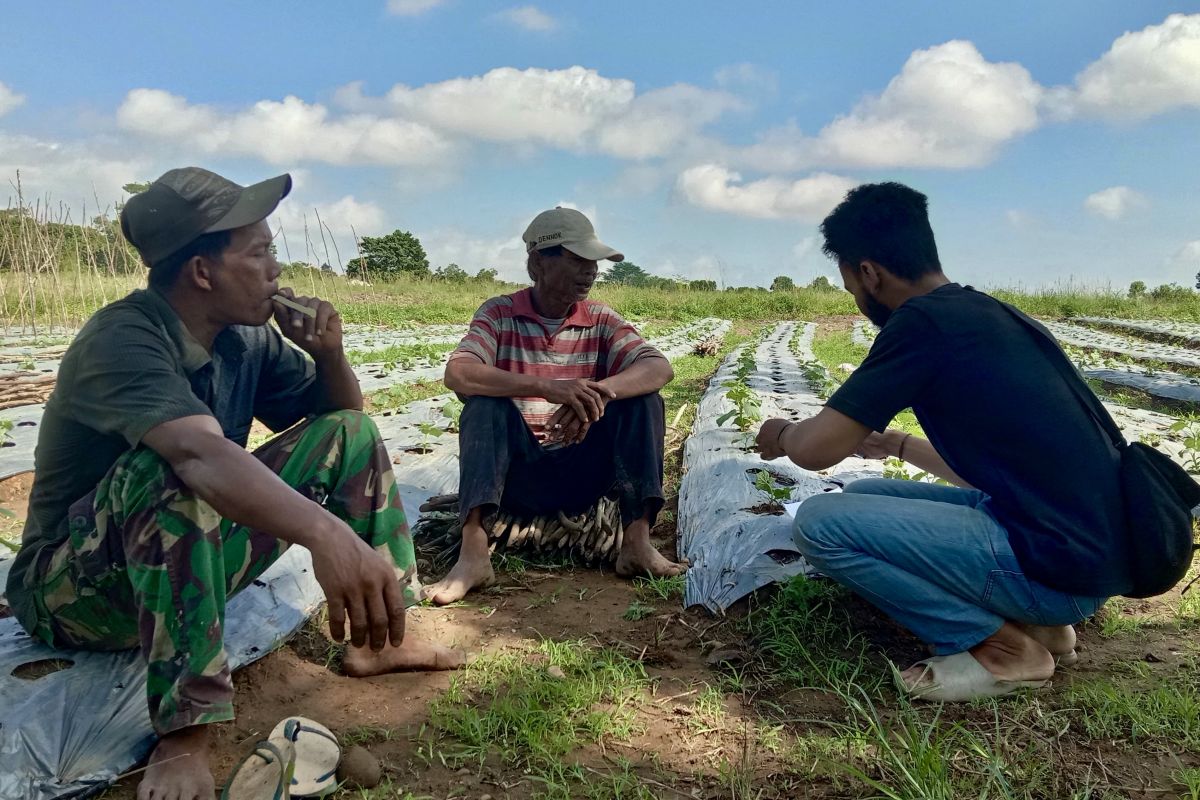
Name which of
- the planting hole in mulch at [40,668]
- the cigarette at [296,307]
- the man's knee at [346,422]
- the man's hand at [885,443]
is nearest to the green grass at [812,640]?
the man's hand at [885,443]

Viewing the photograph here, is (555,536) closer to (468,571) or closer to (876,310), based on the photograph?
(468,571)

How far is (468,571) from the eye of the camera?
2590 mm

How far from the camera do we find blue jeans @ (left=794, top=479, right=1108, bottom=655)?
187 centimetres

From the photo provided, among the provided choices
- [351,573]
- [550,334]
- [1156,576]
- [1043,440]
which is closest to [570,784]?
[351,573]

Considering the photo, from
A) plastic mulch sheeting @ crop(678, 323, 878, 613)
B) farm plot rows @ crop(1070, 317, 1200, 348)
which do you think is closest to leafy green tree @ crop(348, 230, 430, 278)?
farm plot rows @ crop(1070, 317, 1200, 348)

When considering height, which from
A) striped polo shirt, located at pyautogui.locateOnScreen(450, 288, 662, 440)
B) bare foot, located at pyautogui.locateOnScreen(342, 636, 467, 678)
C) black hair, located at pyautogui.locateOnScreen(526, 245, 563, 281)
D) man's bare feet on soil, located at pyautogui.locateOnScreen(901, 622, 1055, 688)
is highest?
black hair, located at pyautogui.locateOnScreen(526, 245, 563, 281)

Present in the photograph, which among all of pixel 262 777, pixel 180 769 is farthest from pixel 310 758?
pixel 180 769

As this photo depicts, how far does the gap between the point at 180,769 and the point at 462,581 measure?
3.68 feet

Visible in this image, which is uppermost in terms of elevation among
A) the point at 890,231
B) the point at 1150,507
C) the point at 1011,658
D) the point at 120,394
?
the point at 890,231

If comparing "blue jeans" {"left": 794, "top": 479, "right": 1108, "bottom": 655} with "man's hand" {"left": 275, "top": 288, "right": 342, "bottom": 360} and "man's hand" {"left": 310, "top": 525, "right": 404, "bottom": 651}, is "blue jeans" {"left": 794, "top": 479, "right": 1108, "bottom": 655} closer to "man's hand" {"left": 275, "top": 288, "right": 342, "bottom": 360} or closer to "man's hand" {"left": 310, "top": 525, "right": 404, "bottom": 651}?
"man's hand" {"left": 310, "top": 525, "right": 404, "bottom": 651}

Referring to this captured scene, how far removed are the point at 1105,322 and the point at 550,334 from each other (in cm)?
1755

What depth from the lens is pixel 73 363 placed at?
1543mm

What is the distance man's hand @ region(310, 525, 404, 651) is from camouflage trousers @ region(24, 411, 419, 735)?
0.24m

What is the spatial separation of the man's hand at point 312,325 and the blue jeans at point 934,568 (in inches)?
53.3
